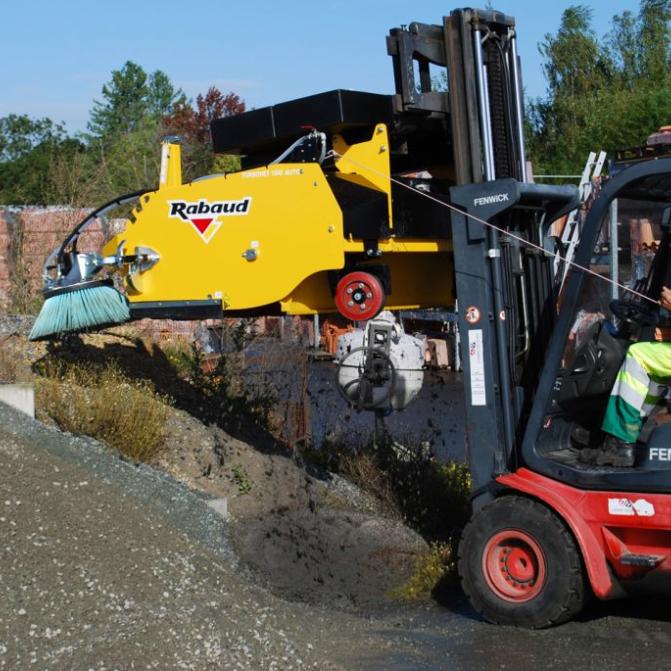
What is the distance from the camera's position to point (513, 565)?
22.4ft

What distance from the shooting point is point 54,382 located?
9.48 m

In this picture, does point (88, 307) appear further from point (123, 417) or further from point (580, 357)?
point (580, 357)

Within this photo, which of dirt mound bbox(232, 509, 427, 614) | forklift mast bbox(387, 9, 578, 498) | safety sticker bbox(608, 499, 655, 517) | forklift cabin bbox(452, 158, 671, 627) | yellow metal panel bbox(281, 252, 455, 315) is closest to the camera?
safety sticker bbox(608, 499, 655, 517)

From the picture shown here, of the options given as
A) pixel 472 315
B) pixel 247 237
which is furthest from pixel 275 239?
pixel 472 315

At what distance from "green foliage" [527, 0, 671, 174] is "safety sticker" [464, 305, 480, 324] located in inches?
1142

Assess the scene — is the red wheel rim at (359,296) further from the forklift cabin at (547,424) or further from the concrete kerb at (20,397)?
the concrete kerb at (20,397)

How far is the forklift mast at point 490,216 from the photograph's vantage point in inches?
285

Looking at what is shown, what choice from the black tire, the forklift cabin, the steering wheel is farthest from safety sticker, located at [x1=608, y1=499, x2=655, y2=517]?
the steering wheel

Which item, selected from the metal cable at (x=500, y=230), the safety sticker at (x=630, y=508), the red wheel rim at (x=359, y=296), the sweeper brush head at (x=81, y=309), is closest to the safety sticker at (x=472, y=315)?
the metal cable at (x=500, y=230)

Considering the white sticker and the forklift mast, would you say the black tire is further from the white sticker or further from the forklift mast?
the white sticker

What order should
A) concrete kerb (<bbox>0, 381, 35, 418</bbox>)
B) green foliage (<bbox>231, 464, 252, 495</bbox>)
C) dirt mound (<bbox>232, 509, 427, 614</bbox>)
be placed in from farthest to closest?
green foliage (<bbox>231, 464, 252, 495</bbox>) < concrete kerb (<bbox>0, 381, 35, 418</bbox>) < dirt mound (<bbox>232, 509, 427, 614</bbox>)

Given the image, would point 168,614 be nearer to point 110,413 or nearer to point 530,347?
point 530,347

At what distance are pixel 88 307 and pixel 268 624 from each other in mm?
3286

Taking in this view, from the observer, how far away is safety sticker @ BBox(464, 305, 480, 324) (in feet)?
24.0
